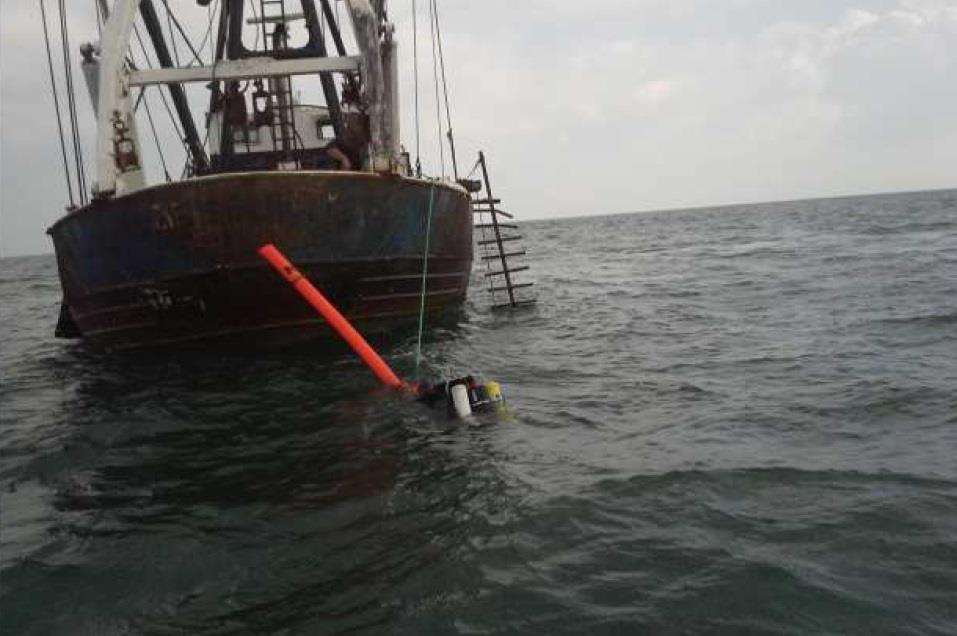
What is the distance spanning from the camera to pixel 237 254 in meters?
8.64

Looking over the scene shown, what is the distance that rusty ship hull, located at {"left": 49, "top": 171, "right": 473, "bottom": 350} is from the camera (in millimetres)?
8523

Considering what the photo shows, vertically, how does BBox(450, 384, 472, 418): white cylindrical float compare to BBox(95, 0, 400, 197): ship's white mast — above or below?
below

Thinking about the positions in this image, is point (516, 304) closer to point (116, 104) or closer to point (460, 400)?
point (116, 104)

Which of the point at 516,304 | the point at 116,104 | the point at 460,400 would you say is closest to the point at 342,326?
the point at 460,400

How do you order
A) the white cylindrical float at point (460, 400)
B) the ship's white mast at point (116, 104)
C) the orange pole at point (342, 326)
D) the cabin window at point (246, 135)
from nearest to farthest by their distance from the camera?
1. the white cylindrical float at point (460, 400)
2. the orange pole at point (342, 326)
3. the ship's white mast at point (116, 104)
4. the cabin window at point (246, 135)

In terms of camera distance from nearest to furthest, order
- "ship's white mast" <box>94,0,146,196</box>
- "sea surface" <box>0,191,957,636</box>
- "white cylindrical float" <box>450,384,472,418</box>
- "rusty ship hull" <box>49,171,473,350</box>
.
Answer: "sea surface" <box>0,191,957,636</box>, "white cylindrical float" <box>450,384,472,418</box>, "rusty ship hull" <box>49,171,473,350</box>, "ship's white mast" <box>94,0,146,196</box>

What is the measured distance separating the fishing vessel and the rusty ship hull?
17mm

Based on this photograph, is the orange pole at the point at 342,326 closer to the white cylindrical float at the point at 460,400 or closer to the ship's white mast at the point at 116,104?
the white cylindrical float at the point at 460,400

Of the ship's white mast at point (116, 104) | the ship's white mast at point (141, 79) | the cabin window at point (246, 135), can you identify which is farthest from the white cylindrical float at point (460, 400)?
the cabin window at point (246, 135)

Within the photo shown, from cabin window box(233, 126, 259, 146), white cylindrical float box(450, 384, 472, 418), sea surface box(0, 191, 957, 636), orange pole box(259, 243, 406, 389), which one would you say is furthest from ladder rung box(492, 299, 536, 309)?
white cylindrical float box(450, 384, 472, 418)

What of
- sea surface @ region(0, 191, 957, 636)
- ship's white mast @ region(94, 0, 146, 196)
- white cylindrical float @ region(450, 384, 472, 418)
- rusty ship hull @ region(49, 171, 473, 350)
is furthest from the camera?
ship's white mast @ region(94, 0, 146, 196)

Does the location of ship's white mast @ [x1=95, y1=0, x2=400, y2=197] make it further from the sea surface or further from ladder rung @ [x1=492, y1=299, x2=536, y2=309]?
ladder rung @ [x1=492, y1=299, x2=536, y2=309]

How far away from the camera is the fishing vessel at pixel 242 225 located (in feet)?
28.2

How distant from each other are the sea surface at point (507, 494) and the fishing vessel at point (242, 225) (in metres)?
0.76
